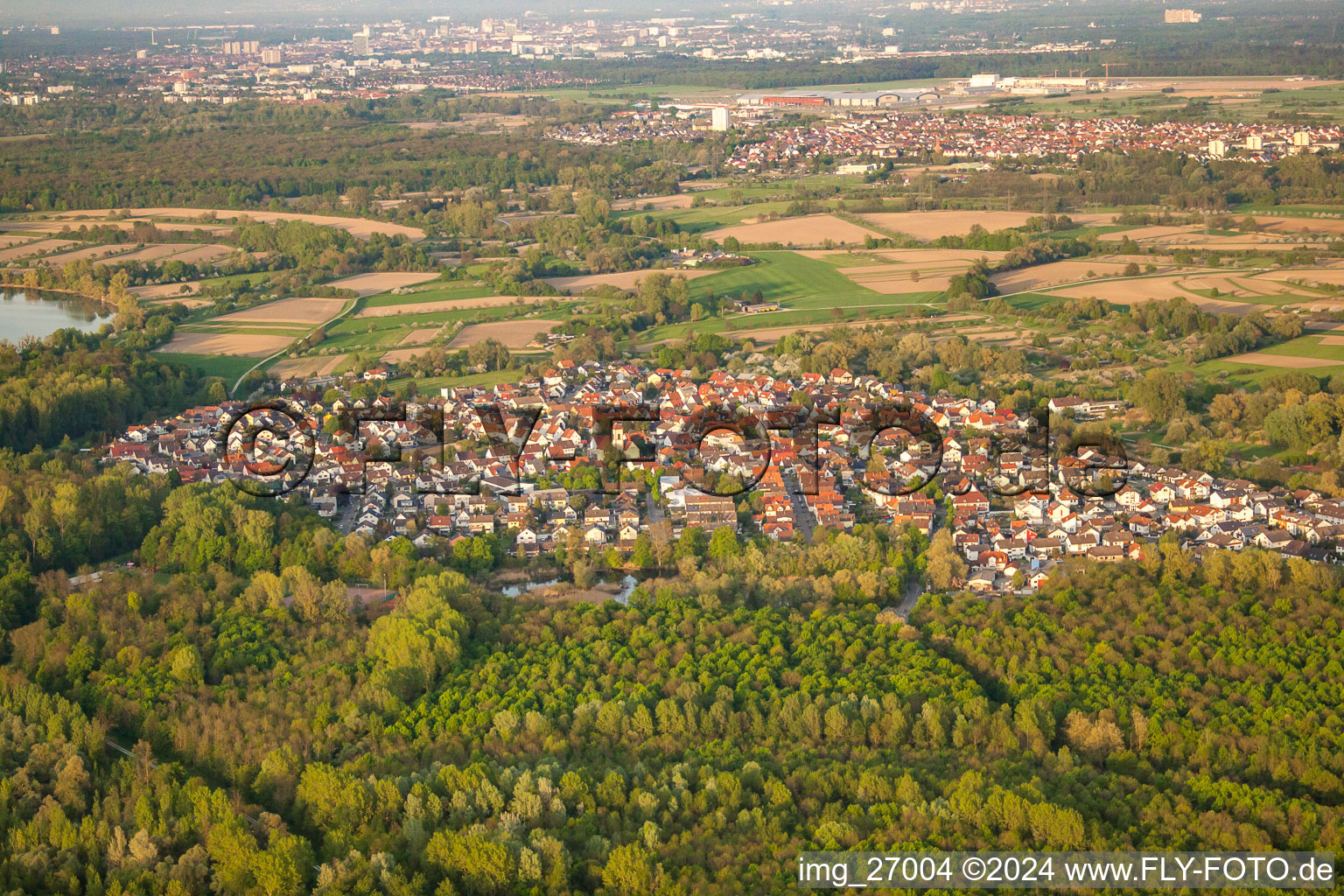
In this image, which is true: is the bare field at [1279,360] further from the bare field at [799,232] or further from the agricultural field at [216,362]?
the agricultural field at [216,362]

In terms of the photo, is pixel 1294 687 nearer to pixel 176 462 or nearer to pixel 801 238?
pixel 176 462

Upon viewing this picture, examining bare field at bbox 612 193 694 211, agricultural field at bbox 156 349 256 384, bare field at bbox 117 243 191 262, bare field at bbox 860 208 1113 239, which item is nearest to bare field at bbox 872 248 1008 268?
bare field at bbox 860 208 1113 239

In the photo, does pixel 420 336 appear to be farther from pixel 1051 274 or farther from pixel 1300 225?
pixel 1300 225

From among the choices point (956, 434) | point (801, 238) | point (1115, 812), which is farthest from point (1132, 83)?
point (1115, 812)

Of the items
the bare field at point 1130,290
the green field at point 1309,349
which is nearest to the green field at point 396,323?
the bare field at point 1130,290

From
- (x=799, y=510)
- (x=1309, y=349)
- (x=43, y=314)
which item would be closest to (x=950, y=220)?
(x=1309, y=349)

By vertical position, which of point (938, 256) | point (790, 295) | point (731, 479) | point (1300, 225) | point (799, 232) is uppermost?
point (1300, 225)

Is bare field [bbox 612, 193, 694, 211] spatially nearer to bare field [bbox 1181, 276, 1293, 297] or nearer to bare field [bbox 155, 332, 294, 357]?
bare field [bbox 155, 332, 294, 357]
